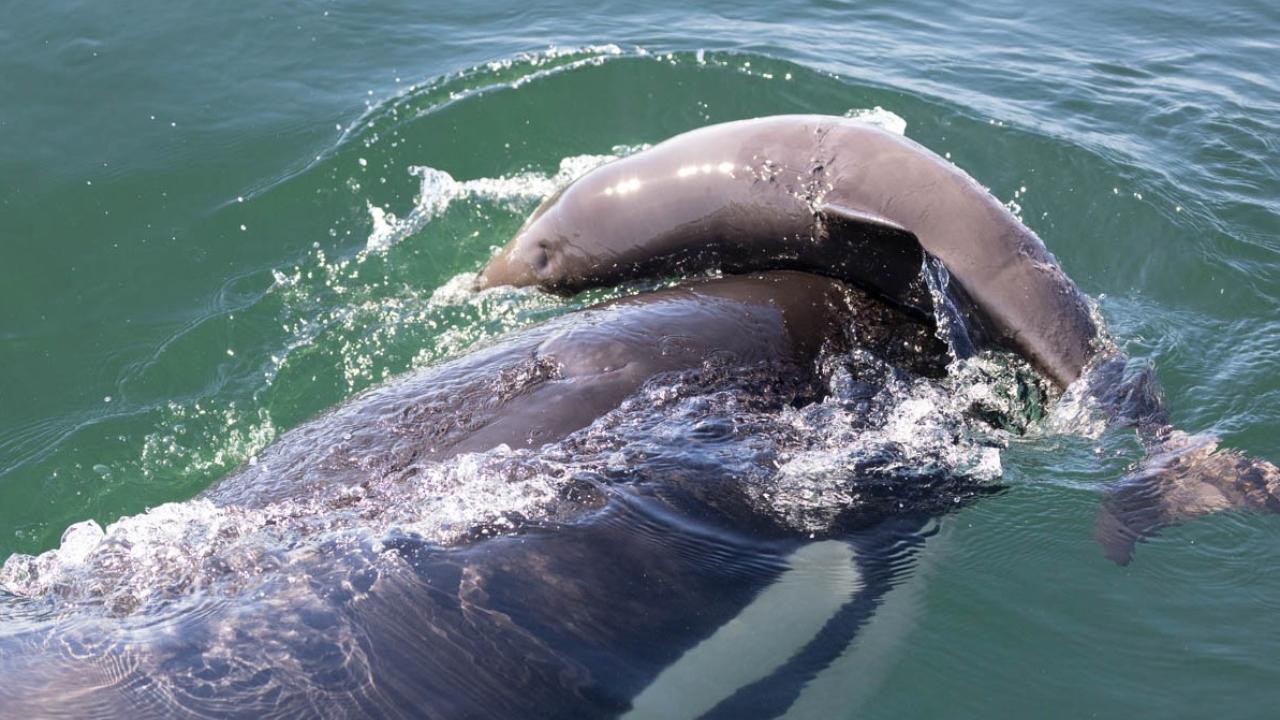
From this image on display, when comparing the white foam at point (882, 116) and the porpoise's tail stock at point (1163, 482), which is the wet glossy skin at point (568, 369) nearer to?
the porpoise's tail stock at point (1163, 482)

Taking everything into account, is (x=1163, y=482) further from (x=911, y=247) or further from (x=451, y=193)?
(x=451, y=193)

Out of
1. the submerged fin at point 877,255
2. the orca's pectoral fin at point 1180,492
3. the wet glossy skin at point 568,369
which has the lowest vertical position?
the orca's pectoral fin at point 1180,492

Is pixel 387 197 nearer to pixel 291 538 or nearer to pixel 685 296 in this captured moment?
pixel 685 296

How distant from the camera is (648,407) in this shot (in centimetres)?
593

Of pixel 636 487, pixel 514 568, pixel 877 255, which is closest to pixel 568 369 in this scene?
pixel 636 487

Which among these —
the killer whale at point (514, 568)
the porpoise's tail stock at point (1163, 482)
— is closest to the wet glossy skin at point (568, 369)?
the killer whale at point (514, 568)

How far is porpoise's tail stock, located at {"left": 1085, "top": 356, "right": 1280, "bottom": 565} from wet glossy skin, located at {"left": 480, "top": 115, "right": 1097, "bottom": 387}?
368mm

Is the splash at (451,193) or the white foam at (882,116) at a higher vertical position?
the white foam at (882,116)

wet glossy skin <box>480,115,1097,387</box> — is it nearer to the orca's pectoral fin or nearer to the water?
the water

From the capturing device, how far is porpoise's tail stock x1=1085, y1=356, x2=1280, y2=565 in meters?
6.59

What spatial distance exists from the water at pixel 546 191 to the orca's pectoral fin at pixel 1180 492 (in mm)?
228

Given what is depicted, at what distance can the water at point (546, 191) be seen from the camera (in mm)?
6555

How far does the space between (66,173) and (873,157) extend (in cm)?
761

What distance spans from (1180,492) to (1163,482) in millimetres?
94
